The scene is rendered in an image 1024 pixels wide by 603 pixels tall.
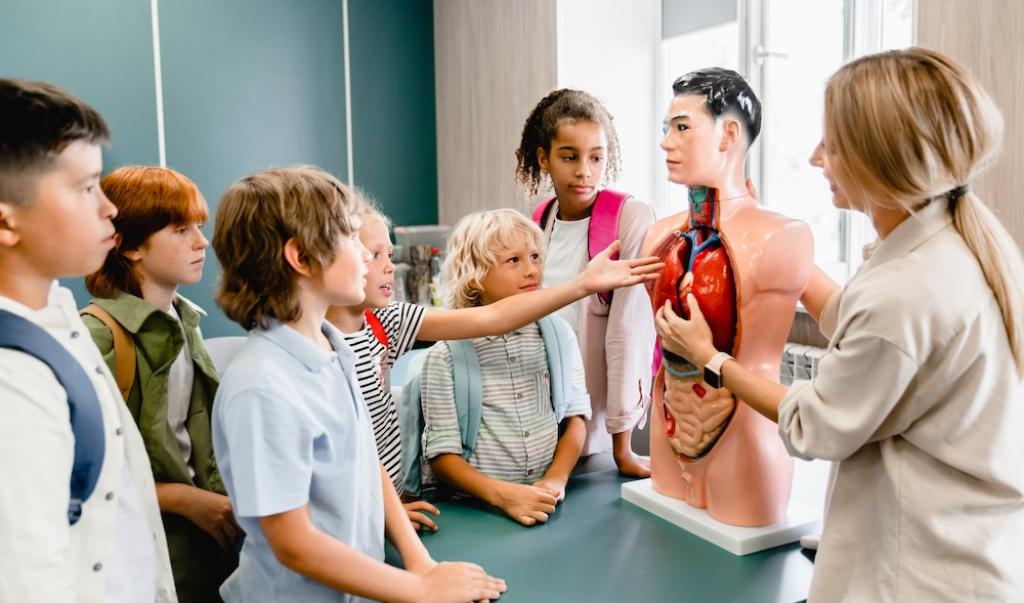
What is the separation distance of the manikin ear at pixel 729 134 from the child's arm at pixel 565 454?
0.63m

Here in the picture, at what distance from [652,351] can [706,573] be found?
646 millimetres

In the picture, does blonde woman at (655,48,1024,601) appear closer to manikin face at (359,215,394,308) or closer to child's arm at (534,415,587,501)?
child's arm at (534,415,587,501)

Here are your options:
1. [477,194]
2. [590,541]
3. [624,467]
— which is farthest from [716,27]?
[590,541]

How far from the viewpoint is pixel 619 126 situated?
3.38m

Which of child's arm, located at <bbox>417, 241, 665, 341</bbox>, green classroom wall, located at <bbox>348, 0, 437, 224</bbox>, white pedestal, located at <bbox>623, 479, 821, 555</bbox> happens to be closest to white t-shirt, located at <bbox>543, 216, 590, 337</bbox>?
child's arm, located at <bbox>417, 241, 665, 341</bbox>

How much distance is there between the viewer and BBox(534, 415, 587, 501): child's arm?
152 cm

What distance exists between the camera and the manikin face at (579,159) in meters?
1.75

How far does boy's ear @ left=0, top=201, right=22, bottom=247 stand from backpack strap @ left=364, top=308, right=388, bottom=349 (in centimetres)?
72

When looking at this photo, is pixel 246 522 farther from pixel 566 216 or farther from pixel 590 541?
pixel 566 216

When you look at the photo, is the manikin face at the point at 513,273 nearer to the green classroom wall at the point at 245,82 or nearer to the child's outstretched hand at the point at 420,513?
the child's outstretched hand at the point at 420,513

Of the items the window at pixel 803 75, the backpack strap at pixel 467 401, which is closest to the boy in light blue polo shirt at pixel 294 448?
the backpack strap at pixel 467 401

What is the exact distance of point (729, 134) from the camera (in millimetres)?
1364

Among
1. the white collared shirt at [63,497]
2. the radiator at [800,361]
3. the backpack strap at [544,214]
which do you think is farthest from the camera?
the radiator at [800,361]

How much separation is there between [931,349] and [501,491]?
0.80m
